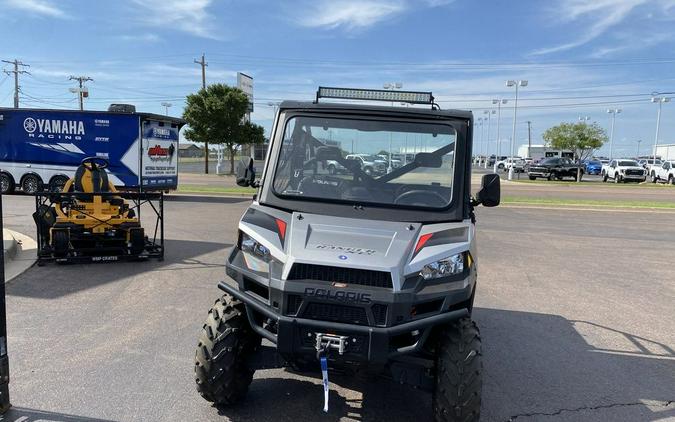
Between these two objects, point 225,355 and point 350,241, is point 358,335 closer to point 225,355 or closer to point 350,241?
point 350,241

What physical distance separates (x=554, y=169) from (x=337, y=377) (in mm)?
42465

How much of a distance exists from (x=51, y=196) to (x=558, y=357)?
7.93m

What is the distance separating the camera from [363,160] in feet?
14.1

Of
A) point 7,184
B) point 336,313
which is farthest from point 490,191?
point 7,184

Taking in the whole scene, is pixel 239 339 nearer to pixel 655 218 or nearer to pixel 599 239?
pixel 599 239

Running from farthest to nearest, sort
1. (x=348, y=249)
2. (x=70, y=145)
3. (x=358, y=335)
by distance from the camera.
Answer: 1. (x=70, y=145)
2. (x=348, y=249)
3. (x=358, y=335)

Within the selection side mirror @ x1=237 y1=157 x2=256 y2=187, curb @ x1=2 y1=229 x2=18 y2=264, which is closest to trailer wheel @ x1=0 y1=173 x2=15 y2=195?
curb @ x1=2 y1=229 x2=18 y2=264

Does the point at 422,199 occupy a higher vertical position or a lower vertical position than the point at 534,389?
higher

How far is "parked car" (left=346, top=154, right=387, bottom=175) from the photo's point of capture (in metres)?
4.29

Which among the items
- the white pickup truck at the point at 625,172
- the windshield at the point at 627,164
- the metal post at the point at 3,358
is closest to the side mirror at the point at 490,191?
the metal post at the point at 3,358

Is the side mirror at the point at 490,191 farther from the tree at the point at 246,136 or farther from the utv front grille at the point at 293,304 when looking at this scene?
the tree at the point at 246,136

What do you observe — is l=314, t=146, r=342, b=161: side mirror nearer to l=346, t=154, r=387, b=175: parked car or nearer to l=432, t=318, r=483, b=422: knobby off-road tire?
l=346, t=154, r=387, b=175: parked car

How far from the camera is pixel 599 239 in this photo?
13.1 m

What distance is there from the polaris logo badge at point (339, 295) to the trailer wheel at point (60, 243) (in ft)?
22.4
